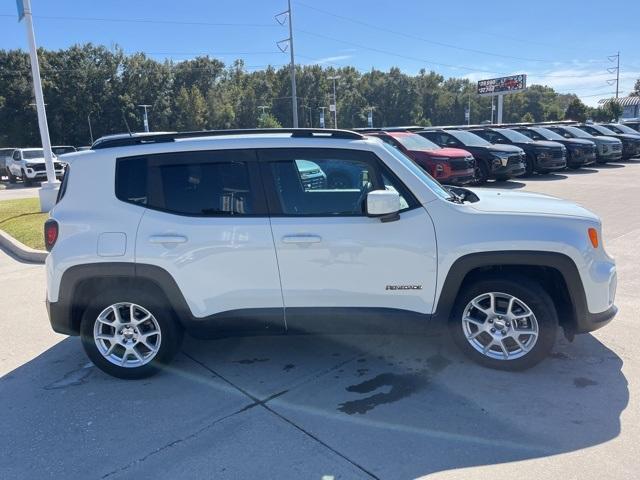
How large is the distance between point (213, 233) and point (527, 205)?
2.45 m

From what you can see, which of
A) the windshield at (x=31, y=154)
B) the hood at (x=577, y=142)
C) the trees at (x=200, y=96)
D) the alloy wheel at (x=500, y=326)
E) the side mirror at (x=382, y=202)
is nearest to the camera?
the side mirror at (x=382, y=202)

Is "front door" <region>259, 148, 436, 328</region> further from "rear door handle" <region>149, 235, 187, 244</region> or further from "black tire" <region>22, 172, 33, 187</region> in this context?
"black tire" <region>22, 172, 33, 187</region>

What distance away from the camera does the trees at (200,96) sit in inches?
2621

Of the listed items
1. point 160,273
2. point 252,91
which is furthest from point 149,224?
point 252,91

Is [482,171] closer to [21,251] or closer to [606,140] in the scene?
[606,140]

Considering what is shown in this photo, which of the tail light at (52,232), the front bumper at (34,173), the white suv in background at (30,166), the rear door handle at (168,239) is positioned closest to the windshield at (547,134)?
the rear door handle at (168,239)

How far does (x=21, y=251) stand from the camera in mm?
8508

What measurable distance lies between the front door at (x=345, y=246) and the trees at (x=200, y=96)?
1731 inches

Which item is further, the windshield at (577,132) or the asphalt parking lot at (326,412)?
the windshield at (577,132)

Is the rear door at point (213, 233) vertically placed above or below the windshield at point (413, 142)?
below

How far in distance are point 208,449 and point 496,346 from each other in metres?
2.23

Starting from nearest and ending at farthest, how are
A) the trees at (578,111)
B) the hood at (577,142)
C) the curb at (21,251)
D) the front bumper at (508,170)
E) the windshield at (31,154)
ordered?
→ the curb at (21,251), the front bumper at (508,170), the hood at (577,142), the windshield at (31,154), the trees at (578,111)

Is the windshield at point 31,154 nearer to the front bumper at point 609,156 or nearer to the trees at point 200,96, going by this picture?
the trees at point 200,96

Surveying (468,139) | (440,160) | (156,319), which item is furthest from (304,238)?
(468,139)
